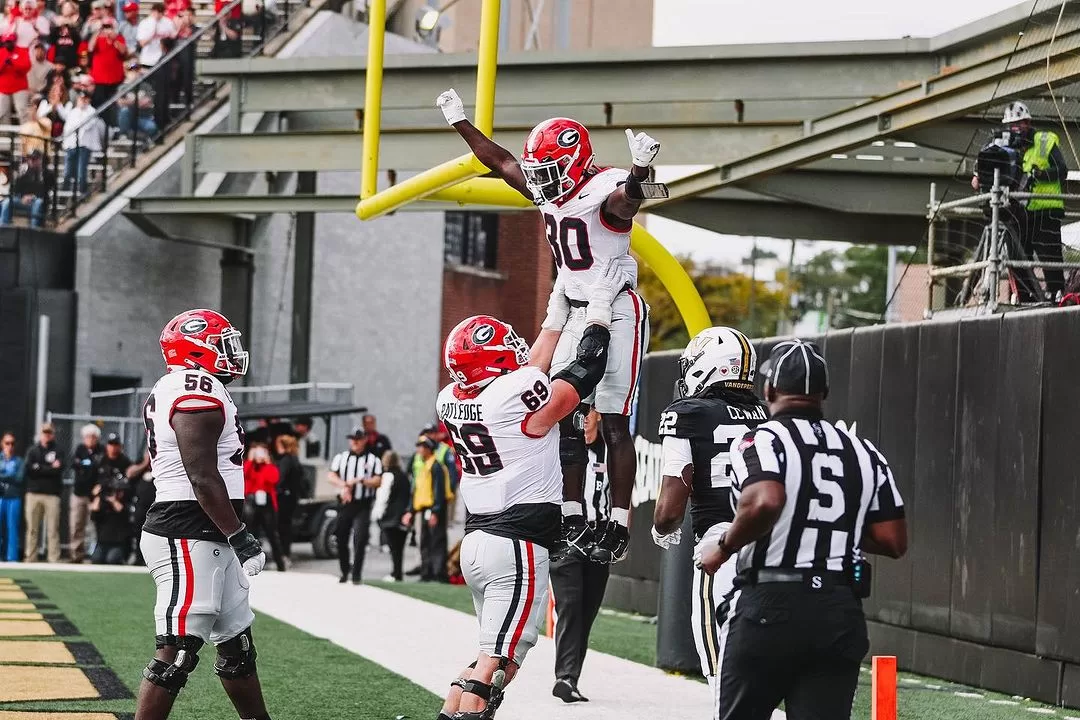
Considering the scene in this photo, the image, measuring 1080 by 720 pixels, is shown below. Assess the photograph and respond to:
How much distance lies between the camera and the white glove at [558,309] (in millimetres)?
7664

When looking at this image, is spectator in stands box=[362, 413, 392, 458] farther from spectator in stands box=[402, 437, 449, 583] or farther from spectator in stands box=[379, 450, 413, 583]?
spectator in stands box=[402, 437, 449, 583]

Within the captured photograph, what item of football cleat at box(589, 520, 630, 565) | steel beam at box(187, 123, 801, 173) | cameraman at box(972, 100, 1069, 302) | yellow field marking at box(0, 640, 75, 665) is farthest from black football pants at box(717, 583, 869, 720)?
steel beam at box(187, 123, 801, 173)

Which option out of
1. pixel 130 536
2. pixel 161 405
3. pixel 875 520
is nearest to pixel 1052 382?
pixel 875 520

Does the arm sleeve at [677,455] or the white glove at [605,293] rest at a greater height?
the white glove at [605,293]

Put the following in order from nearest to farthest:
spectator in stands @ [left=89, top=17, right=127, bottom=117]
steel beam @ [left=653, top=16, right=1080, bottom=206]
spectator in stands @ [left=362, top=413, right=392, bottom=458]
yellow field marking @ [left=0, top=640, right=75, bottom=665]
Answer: yellow field marking @ [left=0, top=640, right=75, bottom=665] < steel beam @ [left=653, top=16, right=1080, bottom=206] < spectator in stands @ [left=362, top=413, right=392, bottom=458] < spectator in stands @ [left=89, top=17, right=127, bottom=117]

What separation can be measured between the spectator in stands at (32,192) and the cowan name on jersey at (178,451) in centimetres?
2085

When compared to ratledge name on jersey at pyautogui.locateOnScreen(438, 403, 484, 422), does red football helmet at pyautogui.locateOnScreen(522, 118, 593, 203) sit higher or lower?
higher

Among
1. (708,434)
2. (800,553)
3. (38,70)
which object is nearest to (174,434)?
(708,434)

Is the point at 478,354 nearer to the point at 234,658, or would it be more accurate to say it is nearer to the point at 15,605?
the point at 234,658

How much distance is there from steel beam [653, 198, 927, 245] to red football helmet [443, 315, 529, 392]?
12.7 metres

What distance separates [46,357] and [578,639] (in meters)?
19.1

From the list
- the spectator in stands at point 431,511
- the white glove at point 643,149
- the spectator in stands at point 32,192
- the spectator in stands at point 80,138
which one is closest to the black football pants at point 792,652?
the white glove at point 643,149

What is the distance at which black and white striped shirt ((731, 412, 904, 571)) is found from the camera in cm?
535

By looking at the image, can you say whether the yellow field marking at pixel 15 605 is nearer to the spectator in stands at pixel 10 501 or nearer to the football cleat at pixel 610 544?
the spectator in stands at pixel 10 501
